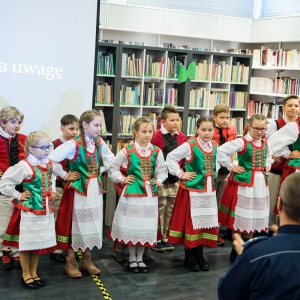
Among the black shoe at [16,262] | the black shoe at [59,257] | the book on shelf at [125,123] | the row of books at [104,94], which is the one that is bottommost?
the black shoe at [59,257]

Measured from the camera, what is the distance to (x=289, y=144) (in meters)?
5.04

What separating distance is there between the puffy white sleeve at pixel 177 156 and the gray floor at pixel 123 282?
83 centimetres

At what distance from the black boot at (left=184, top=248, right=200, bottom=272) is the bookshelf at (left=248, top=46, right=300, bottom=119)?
4737 millimetres

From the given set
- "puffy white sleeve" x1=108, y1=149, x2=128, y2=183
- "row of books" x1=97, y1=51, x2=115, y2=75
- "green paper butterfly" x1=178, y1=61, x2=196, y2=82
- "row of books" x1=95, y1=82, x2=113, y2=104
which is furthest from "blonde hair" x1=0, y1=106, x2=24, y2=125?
"green paper butterfly" x1=178, y1=61, x2=196, y2=82

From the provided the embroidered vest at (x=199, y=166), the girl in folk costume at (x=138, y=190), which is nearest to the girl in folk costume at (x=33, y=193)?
the girl in folk costume at (x=138, y=190)

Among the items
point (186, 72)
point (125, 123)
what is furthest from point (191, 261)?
point (186, 72)

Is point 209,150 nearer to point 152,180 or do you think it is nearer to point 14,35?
point 152,180

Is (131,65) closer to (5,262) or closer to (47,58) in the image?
(47,58)

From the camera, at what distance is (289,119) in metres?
5.18

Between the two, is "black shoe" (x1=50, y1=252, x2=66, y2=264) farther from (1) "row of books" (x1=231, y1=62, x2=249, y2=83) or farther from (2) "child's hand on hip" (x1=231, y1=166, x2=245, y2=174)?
(1) "row of books" (x1=231, y1=62, x2=249, y2=83)

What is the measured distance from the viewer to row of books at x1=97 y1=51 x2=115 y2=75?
21.5 ft

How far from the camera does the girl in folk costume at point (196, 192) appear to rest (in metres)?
4.48

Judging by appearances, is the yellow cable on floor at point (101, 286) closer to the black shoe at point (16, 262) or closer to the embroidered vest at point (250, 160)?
the black shoe at point (16, 262)

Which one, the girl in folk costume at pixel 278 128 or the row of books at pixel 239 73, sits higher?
the row of books at pixel 239 73
